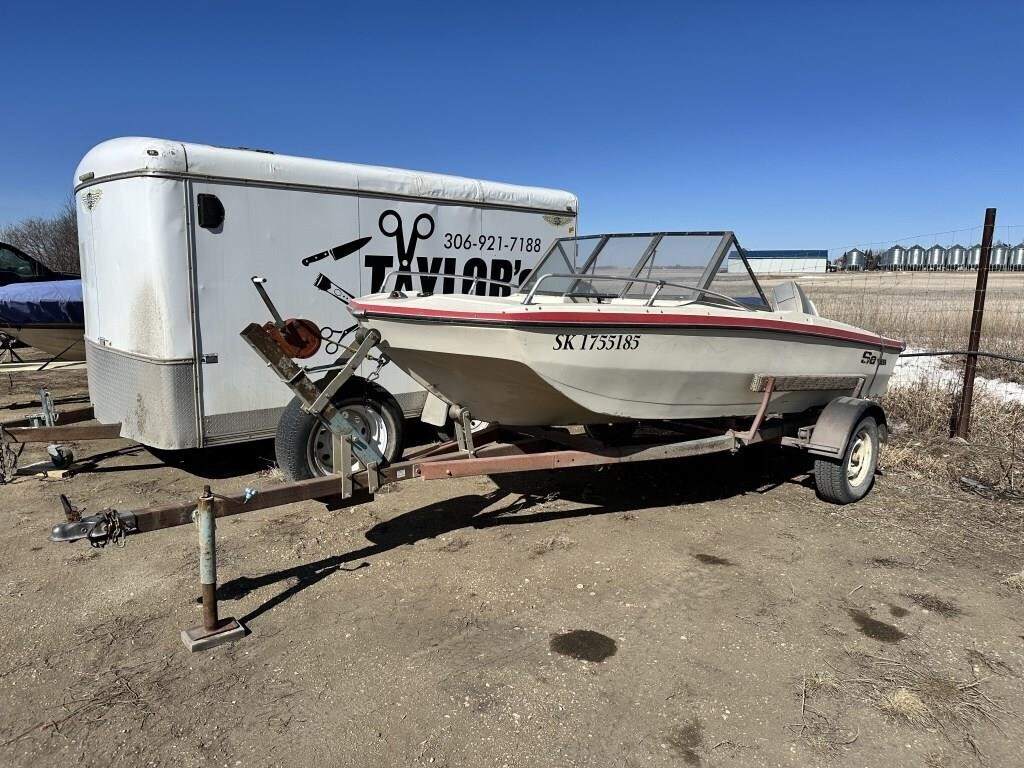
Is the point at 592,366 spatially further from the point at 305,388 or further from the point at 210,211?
the point at 210,211

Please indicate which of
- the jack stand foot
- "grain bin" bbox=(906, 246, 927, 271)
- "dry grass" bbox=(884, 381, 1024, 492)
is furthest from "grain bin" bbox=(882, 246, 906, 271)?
the jack stand foot

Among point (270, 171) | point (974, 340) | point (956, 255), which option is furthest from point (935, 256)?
point (270, 171)

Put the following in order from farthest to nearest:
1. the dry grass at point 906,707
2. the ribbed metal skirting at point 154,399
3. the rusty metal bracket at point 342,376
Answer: the ribbed metal skirting at point 154,399
the rusty metal bracket at point 342,376
the dry grass at point 906,707

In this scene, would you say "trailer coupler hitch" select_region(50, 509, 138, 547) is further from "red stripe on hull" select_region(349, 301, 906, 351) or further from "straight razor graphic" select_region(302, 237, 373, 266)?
"straight razor graphic" select_region(302, 237, 373, 266)

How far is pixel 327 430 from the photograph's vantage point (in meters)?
4.71

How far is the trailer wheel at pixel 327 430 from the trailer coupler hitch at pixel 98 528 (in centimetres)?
147

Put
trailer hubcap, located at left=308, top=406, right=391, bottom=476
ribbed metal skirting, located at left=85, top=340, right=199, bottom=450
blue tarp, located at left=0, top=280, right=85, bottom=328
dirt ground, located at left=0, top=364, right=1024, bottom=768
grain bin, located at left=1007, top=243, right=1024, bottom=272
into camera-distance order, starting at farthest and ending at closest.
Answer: grain bin, located at left=1007, top=243, right=1024, bottom=272 → blue tarp, located at left=0, top=280, right=85, bottom=328 → ribbed metal skirting, located at left=85, top=340, right=199, bottom=450 → trailer hubcap, located at left=308, top=406, right=391, bottom=476 → dirt ground, located at left=0, top=364, right=1024, bottom=768

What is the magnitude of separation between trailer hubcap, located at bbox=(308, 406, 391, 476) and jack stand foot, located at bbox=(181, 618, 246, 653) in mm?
1580

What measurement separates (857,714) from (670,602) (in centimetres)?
110

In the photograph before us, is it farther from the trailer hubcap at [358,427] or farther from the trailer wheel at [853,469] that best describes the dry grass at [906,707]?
the trailer hubcap at [358,427]

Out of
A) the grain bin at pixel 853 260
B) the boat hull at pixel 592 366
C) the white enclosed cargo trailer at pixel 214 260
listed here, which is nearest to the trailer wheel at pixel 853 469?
the boat hull at pixel 592 366

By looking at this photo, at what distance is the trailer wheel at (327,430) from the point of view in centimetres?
480

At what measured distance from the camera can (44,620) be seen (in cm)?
352

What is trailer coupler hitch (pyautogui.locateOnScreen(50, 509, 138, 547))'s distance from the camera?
311 cm
